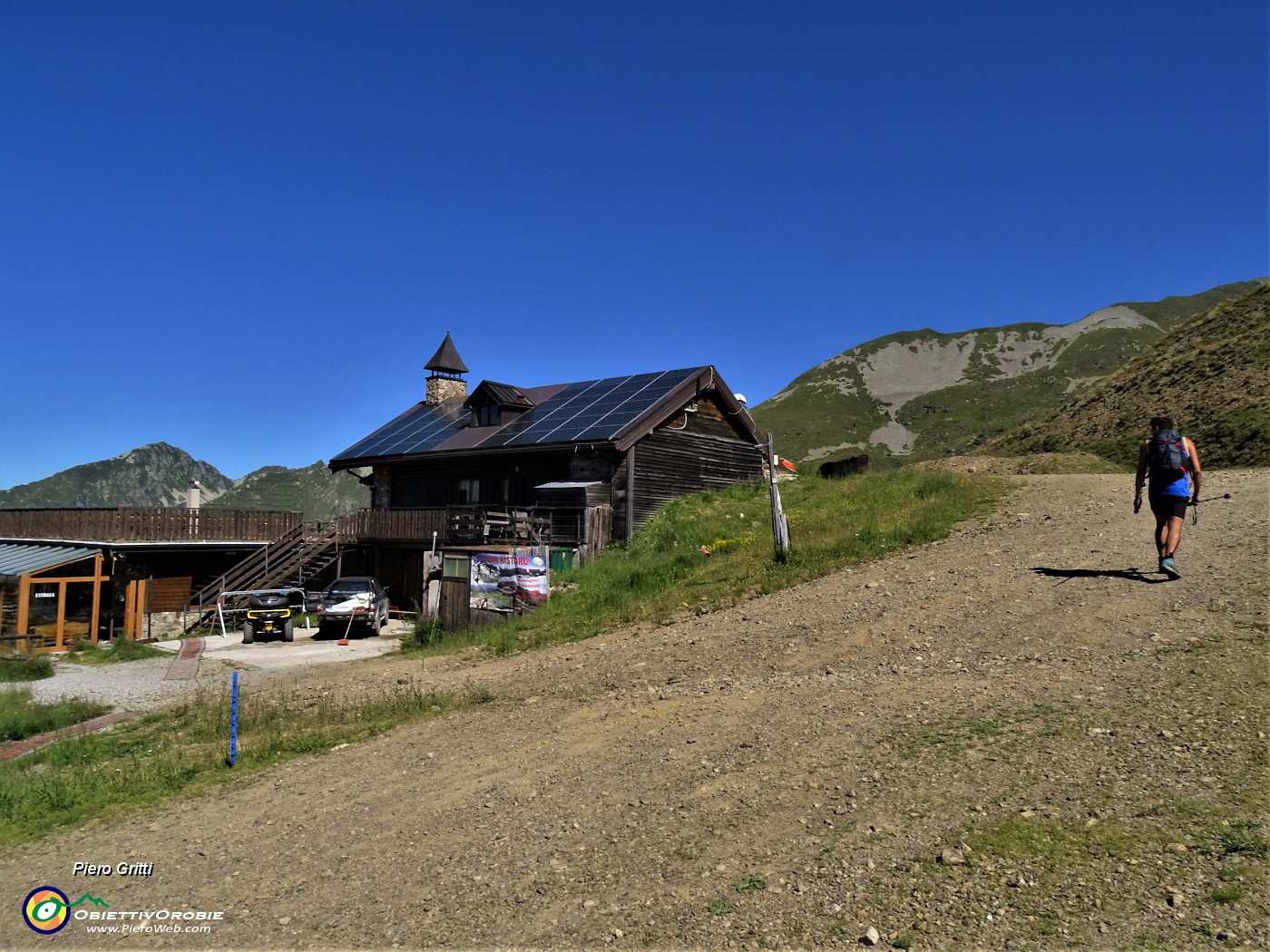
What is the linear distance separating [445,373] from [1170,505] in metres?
37.8

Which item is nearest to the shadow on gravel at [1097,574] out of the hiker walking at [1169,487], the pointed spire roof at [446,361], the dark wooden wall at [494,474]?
the hiker walking at [1169,487]

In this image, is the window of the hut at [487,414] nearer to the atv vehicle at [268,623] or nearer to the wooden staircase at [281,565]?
the wooden staircase at [281,565]

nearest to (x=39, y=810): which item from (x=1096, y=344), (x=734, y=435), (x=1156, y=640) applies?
(x=1156, y=640)

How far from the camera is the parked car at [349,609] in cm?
2480

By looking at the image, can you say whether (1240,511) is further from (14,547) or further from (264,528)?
(14,547)

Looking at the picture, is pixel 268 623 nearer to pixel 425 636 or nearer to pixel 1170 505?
pixel 425 636

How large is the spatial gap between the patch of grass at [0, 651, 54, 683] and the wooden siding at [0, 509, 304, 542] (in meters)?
8.22

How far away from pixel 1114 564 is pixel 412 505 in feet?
95.4

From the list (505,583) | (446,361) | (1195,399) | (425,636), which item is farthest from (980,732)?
(446,361)

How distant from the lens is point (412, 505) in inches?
1403

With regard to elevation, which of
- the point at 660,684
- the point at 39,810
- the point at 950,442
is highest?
the point at 950,442

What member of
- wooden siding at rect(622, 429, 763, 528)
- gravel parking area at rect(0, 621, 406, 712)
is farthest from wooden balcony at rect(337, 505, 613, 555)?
gravel parking area at rect(0, 621, 406, 712)

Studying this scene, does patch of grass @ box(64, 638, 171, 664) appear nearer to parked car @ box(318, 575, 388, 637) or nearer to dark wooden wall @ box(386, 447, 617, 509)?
parked car @ box(318, 575, 388, 637)

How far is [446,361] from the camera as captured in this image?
43.5 metres
